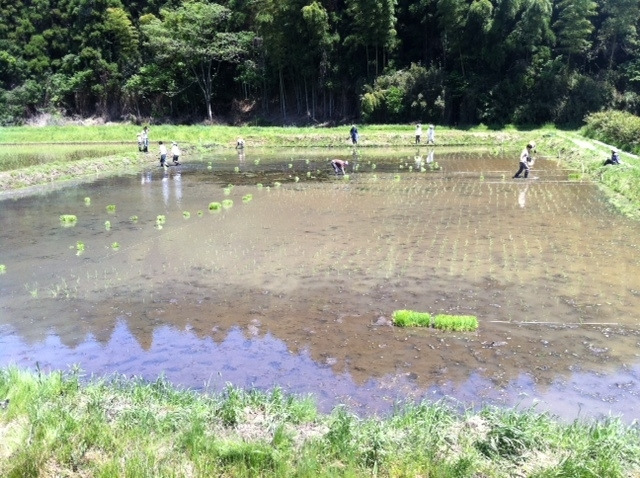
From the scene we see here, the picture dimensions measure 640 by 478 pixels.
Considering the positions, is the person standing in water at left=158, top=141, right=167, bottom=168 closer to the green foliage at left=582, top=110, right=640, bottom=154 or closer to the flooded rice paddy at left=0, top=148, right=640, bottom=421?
the flooded rice paddy at left=0, top=148, right=640, bottom=421

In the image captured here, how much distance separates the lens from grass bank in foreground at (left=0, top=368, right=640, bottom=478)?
4.45 metres

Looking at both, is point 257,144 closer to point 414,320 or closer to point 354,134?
point 354,134

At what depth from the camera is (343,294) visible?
910cm

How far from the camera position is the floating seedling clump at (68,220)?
14789 mm

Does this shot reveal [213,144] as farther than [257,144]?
No

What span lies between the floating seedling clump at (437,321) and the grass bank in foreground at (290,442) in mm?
2129

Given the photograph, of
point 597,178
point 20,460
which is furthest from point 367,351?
point 597,178

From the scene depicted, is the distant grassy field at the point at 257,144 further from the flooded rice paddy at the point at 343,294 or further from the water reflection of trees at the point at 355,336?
the water reflection of trees at the point at 355,336

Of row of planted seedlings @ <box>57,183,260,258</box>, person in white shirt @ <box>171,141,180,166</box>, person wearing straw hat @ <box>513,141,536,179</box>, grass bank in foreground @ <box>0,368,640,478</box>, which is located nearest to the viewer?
grass bank in foreground @ <box>0,368,640,478</box>

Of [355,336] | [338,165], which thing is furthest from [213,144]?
[355,336]

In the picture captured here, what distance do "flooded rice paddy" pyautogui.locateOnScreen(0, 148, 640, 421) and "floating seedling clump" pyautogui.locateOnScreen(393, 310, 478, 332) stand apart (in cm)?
13

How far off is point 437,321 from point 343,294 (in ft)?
6.55

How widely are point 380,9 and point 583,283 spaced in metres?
34.8

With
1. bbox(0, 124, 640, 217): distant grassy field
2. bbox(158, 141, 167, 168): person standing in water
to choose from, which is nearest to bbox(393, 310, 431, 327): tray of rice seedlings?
bbox(0, 124, 640, 217): distant grassy field
